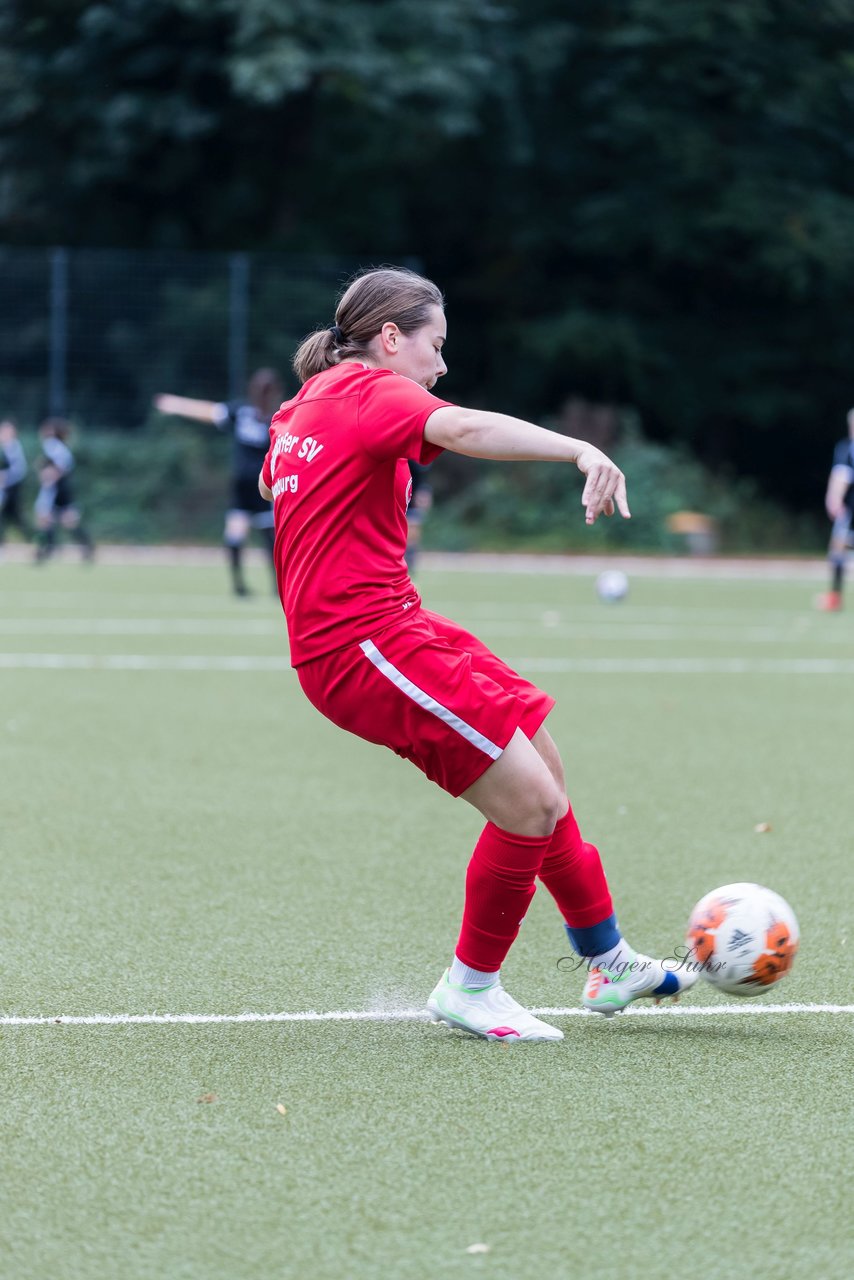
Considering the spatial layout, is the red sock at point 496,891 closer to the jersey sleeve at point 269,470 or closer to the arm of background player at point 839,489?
the jersey sleeve at point 269,470

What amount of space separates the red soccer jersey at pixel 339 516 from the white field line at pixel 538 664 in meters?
8.34

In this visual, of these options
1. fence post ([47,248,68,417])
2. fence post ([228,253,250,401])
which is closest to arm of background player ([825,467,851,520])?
fence post ([228,253,250,401])

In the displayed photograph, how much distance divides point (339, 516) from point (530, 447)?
61 cm

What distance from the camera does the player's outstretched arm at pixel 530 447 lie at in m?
3.73

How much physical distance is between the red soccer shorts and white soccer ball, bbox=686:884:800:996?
0.79 m

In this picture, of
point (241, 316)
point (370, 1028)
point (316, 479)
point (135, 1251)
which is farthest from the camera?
point (241, 316)

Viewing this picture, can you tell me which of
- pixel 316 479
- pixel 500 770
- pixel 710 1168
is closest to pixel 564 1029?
pixel 500 770

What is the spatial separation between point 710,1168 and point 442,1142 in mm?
519

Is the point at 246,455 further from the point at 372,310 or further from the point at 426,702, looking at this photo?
the point at 426,702

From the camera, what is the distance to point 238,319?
2859 cm

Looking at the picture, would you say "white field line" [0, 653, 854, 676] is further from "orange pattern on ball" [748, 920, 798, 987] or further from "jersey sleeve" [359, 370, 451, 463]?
"jersey sleeve" [359, 370, 451, 463]

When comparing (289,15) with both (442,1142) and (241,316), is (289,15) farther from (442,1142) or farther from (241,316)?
(442,1142)

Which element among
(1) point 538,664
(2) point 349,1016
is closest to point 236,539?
(1) point 538,664

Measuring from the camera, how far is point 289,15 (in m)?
28.9
